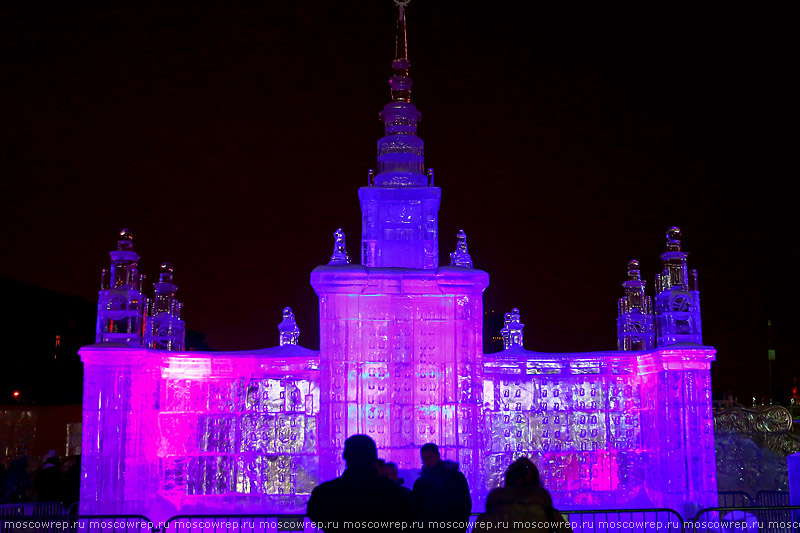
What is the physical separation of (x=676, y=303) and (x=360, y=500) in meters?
8.86

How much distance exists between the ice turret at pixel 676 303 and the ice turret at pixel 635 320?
4.32 feet

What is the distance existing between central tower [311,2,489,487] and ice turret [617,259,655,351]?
326 centimetres

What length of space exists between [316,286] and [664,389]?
577 centimetres

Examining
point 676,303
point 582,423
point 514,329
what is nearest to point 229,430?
point 514,329

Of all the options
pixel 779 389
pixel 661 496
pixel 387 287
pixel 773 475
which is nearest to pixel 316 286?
pixel 387 287

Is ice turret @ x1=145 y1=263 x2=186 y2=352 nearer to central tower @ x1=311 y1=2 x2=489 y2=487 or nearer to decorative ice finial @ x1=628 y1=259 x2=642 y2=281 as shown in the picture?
central tower @ x1=311 y1=2 x2=489 y2=487

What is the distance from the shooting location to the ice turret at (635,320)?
14664 mm

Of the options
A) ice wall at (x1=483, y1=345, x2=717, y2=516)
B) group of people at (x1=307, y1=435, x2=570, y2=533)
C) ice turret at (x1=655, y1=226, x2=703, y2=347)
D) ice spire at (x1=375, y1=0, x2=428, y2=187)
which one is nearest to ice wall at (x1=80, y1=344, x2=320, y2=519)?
ice wall at (x1=483, y1=345, x2=717, y2=516)

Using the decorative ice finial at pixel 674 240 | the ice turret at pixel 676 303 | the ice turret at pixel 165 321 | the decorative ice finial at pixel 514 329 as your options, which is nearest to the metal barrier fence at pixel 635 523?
the ice turret at pixel 676 303

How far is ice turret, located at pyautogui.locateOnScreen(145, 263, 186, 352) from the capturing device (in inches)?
572

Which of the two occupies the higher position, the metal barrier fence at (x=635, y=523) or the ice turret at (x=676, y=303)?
the ice turret at (x=676, y=303)

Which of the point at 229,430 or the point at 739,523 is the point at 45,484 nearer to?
the point at 229,430

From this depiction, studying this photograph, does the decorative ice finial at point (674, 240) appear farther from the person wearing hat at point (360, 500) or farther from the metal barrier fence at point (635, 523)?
the person wearing hat at point (360, 500)

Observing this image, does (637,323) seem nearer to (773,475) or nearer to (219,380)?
(773,475)
